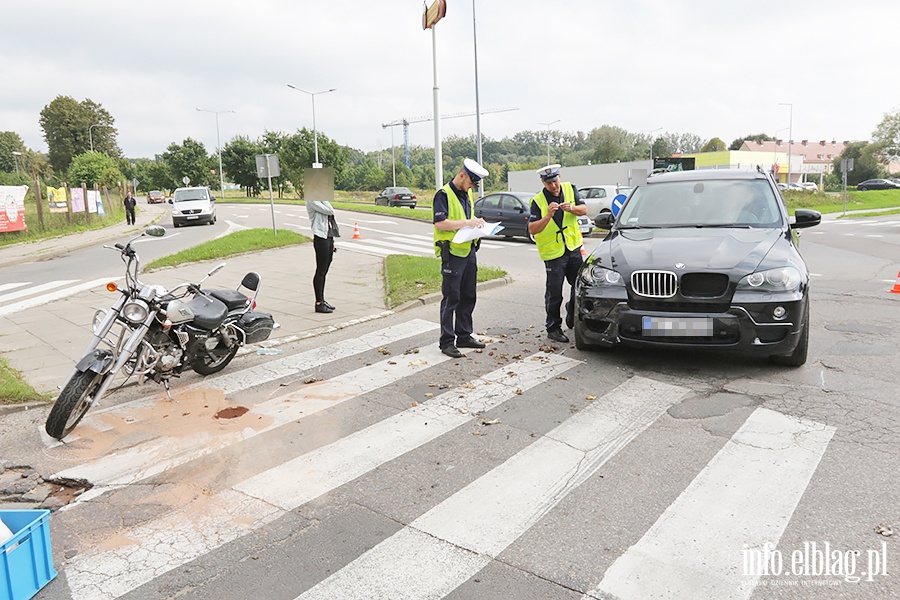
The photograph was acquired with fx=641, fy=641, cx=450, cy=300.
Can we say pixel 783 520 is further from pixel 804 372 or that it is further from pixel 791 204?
pixel 791 204

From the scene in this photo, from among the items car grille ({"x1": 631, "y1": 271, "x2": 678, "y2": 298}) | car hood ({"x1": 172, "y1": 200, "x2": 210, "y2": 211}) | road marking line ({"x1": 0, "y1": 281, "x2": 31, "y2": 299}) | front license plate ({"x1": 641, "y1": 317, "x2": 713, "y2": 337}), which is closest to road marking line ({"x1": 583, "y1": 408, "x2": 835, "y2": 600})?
front license plate ({"x1": 641, "y1": 317, "x2": 713, "y2": 337})

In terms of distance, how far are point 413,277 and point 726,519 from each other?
8811mm

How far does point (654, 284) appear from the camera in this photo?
18.5ft

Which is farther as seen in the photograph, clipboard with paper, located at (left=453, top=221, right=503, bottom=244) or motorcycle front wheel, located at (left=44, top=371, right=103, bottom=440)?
clipboard with paper, located at (left=453, top=221, right=503, bottom=244)

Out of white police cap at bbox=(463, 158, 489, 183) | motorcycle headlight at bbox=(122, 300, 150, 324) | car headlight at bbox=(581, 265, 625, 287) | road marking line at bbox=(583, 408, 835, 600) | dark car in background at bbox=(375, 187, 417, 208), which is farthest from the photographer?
dark car in background at bbox=(375, 187, 417, 208)

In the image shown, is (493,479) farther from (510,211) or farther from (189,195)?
(189,195)

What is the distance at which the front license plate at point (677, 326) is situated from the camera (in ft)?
17.9

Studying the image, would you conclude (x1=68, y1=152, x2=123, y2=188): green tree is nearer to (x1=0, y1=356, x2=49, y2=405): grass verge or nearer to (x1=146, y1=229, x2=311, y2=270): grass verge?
(x1=146, y1=229, x2=311, y2=270): grass verge

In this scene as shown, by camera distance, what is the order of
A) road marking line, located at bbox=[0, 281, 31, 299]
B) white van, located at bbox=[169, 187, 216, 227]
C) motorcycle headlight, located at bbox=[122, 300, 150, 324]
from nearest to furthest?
motorcycle headlight, located at bbox=[122, 300, 150, 324], road marking line, located at bbox=[0, 281, 31, 299], white van, located at bbox=[169, 187, 216, 227]

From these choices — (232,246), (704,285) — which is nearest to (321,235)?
(704,285)

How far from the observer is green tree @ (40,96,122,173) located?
266ft

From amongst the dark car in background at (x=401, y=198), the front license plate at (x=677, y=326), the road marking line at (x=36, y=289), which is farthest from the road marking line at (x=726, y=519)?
the dark car in background at (x=401, y=198)

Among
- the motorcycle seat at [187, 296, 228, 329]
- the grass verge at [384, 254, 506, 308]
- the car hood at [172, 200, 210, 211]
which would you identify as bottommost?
the grass verge at [384, 254, 506, 308]

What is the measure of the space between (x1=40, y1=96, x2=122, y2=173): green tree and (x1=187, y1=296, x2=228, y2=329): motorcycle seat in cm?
8669
